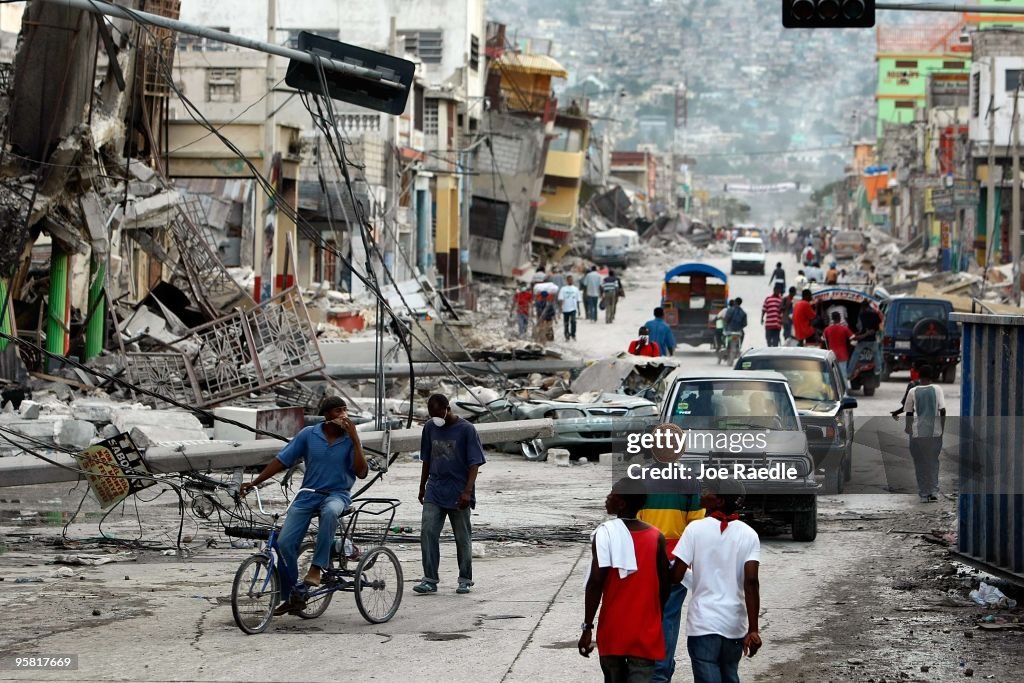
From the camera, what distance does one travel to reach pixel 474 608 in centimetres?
1159

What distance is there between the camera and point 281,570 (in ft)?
35.1

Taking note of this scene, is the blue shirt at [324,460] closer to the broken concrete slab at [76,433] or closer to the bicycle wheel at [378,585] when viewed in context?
the bicycle wheel at [378,585]

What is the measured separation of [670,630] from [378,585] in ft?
10.5

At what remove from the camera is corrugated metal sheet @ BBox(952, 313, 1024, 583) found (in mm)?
11656

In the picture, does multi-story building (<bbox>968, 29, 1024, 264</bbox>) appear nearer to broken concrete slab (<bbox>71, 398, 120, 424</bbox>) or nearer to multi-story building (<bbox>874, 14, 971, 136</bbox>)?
broken concrete slab (<bbox>71, 398, 120, 424</bbox>)

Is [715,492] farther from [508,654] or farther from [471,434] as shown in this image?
[471,434]

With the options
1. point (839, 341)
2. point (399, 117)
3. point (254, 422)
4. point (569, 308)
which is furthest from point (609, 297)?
point (254, 422)

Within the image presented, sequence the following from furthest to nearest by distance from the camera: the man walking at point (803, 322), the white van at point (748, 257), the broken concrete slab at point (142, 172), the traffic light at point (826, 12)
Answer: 1. the white van at point (748, 257)
2. the man walking at point (803, 322)
3. the broken concrete slab at point (142, 172)
4. the traffic light at point (826, 12)

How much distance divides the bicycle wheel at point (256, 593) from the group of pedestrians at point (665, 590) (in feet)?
10.9

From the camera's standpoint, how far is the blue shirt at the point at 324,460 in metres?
11.0

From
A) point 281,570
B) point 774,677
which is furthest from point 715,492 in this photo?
point 281,570

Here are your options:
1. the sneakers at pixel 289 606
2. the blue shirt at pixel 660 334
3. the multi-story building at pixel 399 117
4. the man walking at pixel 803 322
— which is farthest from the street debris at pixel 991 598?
the multi-story building at pixel 399 117

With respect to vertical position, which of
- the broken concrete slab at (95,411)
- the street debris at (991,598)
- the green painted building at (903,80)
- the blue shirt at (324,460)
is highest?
the green painted building at (903,80)

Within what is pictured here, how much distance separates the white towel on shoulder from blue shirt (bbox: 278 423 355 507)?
11.6 feet
